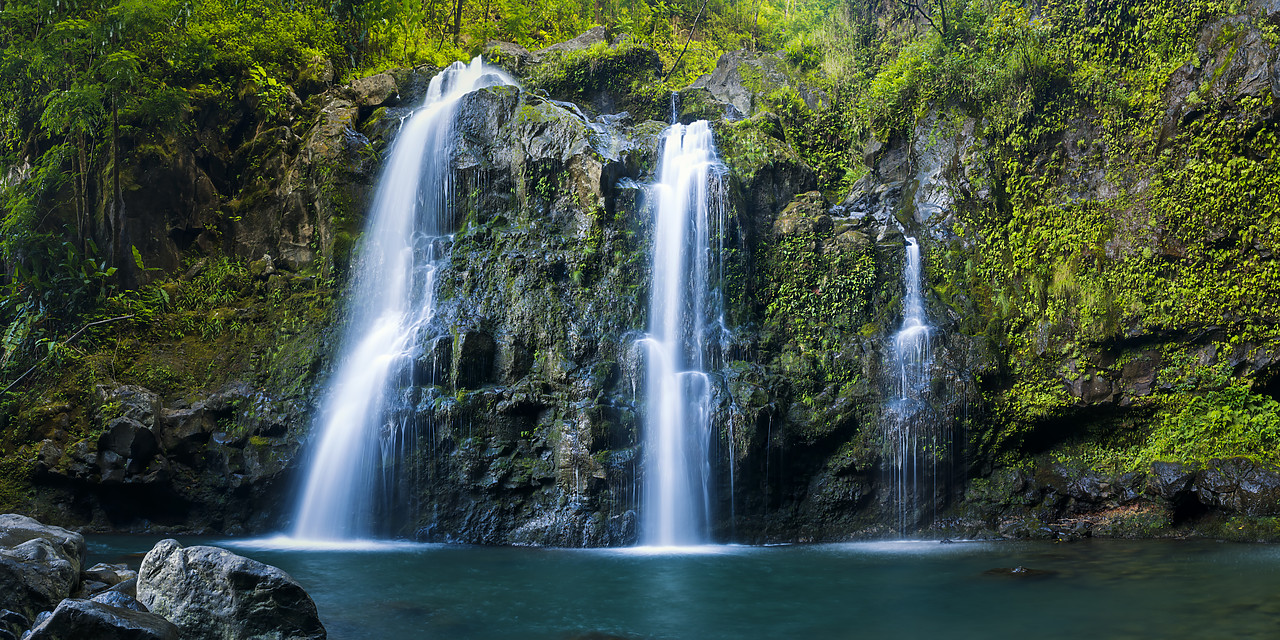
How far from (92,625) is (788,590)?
6.10 meters

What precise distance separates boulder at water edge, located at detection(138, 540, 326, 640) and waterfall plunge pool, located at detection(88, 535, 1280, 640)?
0.51 meters

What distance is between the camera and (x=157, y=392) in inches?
504

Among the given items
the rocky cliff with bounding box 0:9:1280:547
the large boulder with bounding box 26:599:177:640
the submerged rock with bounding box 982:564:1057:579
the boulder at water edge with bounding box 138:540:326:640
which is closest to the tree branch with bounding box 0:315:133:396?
the rocky cliff with bounding box 0:9:1280:547

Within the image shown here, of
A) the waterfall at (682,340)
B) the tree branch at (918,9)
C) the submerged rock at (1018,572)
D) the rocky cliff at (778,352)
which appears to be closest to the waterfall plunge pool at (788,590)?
the submerged rock at (1018,572)

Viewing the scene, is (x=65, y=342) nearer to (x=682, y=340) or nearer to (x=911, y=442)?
(x=682, y=340)

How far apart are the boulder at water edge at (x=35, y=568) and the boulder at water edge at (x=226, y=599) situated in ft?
2.24

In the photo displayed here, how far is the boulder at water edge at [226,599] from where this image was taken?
5.39m

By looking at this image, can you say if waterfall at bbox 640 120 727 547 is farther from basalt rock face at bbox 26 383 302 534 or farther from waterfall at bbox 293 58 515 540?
basalt rock face at bbox 26 383 302 534

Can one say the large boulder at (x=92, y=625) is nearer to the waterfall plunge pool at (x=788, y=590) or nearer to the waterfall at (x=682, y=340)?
the waterfall plunge pool at (x=788, y=590)

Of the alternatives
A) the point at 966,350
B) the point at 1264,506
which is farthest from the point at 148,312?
the point at 1264,506

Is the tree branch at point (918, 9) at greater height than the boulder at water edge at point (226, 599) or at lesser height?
greater

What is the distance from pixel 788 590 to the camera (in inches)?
308

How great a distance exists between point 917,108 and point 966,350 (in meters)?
5.56

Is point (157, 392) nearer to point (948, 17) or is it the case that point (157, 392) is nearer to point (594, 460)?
point (594, 460)
